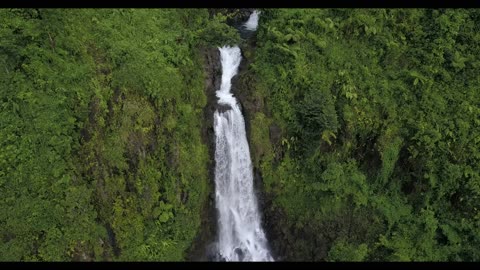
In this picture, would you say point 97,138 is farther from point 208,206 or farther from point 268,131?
point 268,131

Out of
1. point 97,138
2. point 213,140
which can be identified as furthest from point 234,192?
point 97,138

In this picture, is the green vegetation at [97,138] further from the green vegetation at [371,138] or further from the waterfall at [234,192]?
the green vegetation at [371,138]

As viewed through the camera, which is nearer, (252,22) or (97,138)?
(97,138)

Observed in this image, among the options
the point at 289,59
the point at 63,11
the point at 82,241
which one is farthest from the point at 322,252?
the point at 63,11

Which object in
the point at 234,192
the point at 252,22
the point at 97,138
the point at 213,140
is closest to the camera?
the point at 97,138

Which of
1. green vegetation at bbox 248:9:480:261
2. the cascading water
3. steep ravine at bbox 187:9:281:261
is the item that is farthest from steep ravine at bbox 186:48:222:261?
green vegetation at bbox 248:9:480:261
